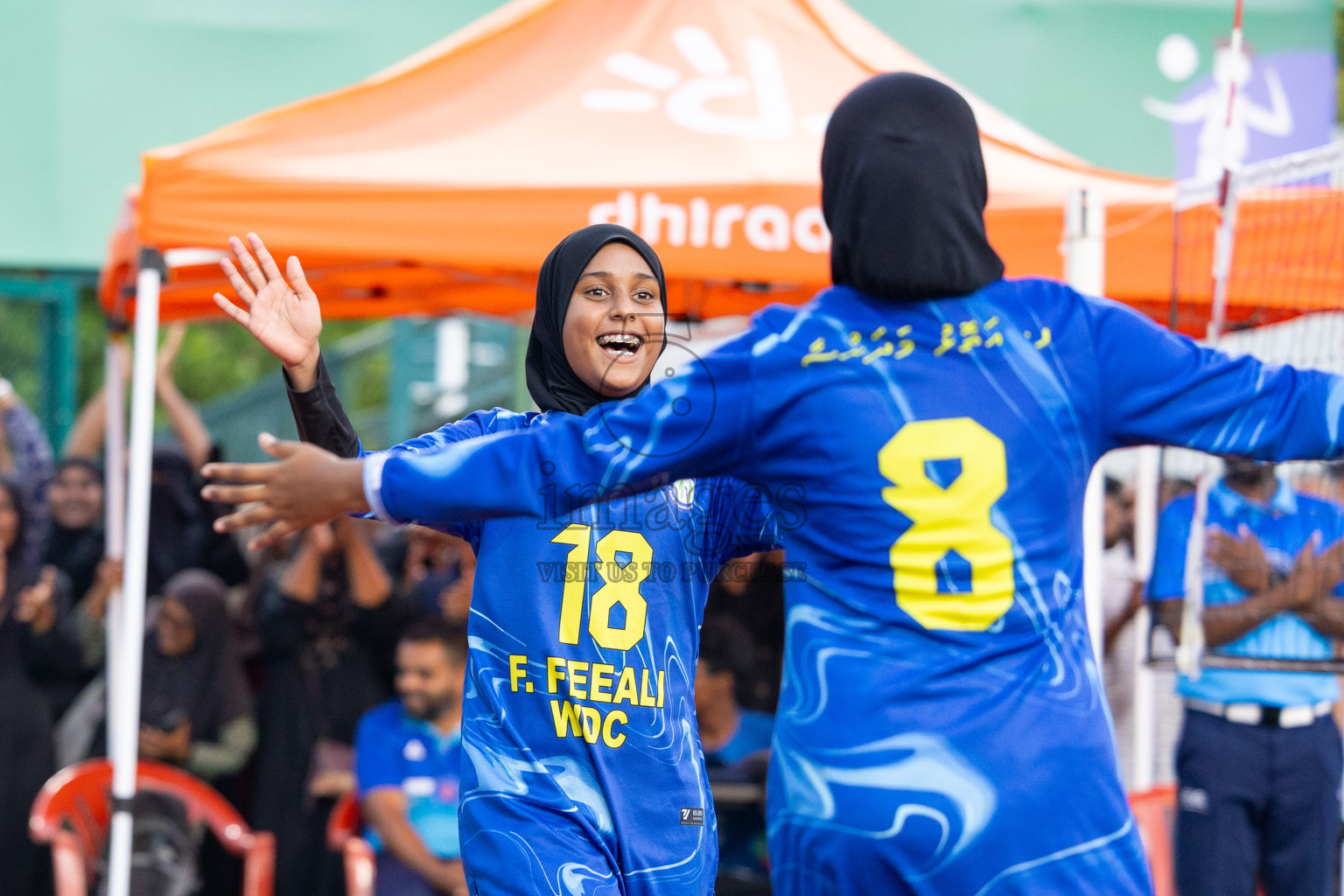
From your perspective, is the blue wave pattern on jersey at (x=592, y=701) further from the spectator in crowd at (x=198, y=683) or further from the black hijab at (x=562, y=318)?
the spectator in crowd at (x=198, y=683)

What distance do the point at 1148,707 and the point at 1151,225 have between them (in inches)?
84.9

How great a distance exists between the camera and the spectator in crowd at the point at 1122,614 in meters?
6.66

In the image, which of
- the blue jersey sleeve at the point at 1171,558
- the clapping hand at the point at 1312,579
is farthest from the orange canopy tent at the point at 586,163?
the clapping hand at the point at 1312,579

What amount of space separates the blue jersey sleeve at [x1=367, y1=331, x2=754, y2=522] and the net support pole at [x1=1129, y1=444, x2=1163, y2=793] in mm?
3975

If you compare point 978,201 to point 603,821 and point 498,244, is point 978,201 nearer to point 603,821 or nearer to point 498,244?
point 603,821

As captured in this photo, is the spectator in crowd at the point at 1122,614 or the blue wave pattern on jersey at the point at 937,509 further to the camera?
the spectator in crowd at the point at 1122,614

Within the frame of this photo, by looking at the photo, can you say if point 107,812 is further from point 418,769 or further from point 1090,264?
point 1090,264

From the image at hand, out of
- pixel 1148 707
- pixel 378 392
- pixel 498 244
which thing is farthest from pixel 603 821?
pixel 378 392

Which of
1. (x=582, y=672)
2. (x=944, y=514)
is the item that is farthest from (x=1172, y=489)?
(x=944, y=514)

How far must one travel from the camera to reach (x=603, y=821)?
2855mm

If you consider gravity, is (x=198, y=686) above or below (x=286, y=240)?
below

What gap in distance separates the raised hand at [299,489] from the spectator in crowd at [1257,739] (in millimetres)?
3387

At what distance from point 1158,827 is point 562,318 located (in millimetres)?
3462

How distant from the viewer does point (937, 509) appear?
202 centimetres
